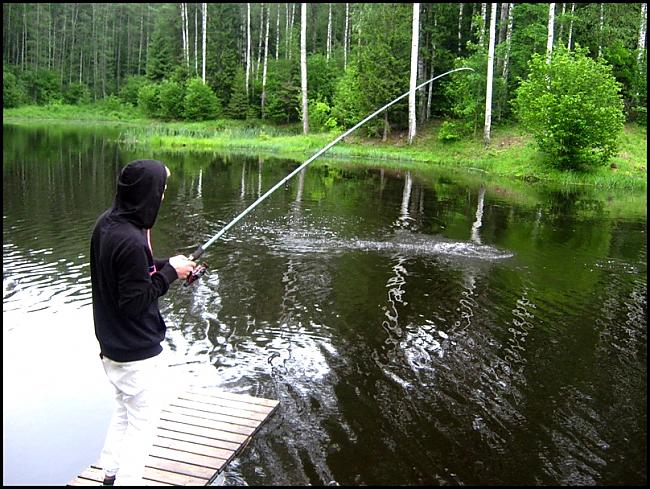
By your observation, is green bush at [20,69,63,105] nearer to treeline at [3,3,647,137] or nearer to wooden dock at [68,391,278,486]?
treeline at [3,3,647,137]

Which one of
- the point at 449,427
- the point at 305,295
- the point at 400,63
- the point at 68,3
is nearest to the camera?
the point at 449,427

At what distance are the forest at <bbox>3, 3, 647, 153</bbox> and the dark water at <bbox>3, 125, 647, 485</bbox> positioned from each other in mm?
14515

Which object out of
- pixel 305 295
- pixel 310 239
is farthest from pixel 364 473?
pixel 310 239

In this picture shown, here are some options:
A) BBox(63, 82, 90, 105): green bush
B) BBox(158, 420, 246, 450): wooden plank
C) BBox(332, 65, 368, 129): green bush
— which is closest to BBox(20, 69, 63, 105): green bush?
BBox(63, 82, 90, 105): green bush

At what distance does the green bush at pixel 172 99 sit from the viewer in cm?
4725

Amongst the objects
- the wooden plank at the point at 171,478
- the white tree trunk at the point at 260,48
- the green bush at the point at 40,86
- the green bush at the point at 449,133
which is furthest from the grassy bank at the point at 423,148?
the wooden plank at the point at 171,478

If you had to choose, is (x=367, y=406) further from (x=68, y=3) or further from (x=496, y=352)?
(x=68, y=3)

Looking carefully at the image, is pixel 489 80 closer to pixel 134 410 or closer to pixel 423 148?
pixel 423 148

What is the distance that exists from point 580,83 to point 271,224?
14.4m

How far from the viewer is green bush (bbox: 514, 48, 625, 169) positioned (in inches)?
880

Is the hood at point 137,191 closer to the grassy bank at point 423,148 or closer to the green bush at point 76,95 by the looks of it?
the grassy bank at point 423,148

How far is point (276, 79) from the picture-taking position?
4416 centimetres

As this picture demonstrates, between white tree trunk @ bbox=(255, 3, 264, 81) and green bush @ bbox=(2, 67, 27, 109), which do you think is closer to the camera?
white tree trunk @ bbox=(255, 3, 264, 81)

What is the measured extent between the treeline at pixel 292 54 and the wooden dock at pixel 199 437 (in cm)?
2264
